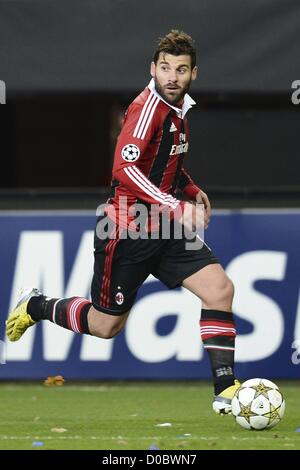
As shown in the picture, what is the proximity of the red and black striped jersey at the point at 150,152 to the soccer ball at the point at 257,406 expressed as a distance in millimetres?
1050

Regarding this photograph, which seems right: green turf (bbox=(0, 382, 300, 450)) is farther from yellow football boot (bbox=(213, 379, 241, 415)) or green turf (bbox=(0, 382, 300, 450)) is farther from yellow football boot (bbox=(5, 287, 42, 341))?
yellow football boot (bbox=(5, 287, 42, 341))

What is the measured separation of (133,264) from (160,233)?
0.79 feet

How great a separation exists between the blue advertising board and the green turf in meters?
0.17

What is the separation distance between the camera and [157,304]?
35.3 feet

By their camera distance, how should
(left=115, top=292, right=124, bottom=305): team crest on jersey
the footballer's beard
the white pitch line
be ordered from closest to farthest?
the white pitch line, the footballer's beard, (left=115, top=292, right=124, bottom=305): team crest on jersey

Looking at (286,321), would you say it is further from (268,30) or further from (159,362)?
(268,30)

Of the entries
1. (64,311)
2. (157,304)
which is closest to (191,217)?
(64,311)

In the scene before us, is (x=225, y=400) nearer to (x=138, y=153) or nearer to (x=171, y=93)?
(x=138, y=153)

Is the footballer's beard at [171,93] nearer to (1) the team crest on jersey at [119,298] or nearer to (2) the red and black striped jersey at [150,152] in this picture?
(2) the red and black striped jersey at [150,152]

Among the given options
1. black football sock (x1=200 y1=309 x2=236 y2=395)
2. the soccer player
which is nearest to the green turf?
black football sock (x1=200 y1=309 x2=236 y2=395)

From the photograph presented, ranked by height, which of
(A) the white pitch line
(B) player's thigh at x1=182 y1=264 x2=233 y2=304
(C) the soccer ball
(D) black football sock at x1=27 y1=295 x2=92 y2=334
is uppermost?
(B) player's thigh at x1=182 y1=264 x2=233 y2=304

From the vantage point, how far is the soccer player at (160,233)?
26.5 feet

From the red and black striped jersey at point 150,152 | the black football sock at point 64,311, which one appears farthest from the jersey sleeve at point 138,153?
the black football sock at point 64,311

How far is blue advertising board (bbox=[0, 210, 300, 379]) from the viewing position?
35.0 ft
